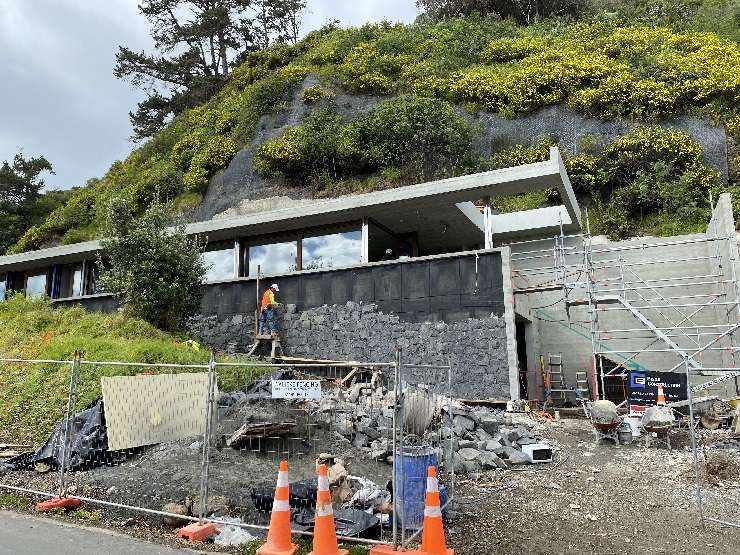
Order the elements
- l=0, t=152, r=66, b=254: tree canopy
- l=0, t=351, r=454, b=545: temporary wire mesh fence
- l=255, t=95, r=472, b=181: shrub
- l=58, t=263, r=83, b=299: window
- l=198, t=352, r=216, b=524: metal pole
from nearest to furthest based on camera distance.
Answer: l=198, t=352, r=216, b=524: metal pole
l=0, t=351, r=454, b=545: temporary wire mesh fence
l=58, t=263, r=83, b=299: window
l=255, t=95, r=472, b=181: shrub
l=0, t=152, r=66, b=254: tree canopy

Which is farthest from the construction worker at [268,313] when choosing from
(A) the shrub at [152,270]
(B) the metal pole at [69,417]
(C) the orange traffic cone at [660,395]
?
(C) the orange traffic cone at [660,395]

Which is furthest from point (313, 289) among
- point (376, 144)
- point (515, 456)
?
point (376, 144)

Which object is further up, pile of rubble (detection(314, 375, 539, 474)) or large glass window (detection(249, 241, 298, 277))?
large glass window (detection(249, 241, 298, 277))

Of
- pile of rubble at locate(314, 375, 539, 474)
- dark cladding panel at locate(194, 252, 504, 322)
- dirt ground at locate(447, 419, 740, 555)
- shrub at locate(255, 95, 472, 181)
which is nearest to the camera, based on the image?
dirt ground at locate(447, 419, 740, 555)

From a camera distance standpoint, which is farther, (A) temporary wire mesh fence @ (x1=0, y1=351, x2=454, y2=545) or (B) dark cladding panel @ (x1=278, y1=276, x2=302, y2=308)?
(B) dark cladding panel @ (x1=278, y1=276, x2=302, y2=308)

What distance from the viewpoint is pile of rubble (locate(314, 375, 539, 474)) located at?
7.18 metres

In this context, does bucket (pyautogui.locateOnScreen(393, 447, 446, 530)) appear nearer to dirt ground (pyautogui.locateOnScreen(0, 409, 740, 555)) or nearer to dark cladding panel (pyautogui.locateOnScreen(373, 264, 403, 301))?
dirt ground (pyautogui.locateOnScreen(0, 409, 740, 555))

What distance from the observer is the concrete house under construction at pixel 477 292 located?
46.9ft

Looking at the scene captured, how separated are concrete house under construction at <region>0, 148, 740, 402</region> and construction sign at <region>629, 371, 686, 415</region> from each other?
1013 mm

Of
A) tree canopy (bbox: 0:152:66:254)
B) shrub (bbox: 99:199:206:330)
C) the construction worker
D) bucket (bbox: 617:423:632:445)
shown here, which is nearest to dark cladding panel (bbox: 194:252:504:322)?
the construction worker

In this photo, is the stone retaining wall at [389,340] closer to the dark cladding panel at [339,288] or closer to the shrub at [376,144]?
the dark cladding panel at [339,288]

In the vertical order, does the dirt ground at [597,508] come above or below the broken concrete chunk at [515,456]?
below

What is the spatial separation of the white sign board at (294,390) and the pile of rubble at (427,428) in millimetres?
1067

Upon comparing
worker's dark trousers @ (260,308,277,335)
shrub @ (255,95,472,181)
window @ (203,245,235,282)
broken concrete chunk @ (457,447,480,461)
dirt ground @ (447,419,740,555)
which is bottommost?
dirt ground @ (447,419,740,555)
